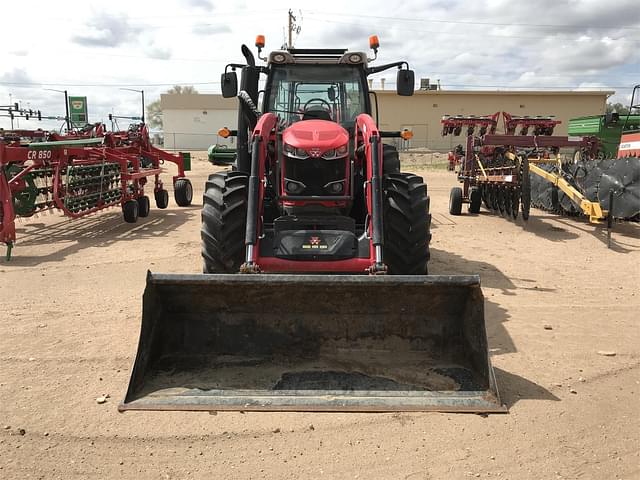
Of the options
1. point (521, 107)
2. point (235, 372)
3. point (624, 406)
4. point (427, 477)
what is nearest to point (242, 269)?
point (235, 372)

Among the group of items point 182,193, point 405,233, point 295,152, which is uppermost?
point 295,152

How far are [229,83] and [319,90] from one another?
1004mm

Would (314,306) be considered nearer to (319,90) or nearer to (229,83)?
(229,83)

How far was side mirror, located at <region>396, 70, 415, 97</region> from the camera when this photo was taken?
18.5ft

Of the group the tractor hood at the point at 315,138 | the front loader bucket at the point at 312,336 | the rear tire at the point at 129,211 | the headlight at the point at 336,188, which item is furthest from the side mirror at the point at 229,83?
the rear tire at the point at 129,211

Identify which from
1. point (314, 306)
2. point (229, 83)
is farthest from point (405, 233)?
point (229, 83)

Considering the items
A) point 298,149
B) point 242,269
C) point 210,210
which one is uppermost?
point 298,149

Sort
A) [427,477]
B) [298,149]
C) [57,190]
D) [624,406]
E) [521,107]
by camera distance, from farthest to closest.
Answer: [521,107] → [57,190] → [298,149] → [624,406] → [427,477]

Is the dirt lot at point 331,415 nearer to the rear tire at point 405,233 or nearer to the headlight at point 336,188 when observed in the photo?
the rear tire at point 405,233

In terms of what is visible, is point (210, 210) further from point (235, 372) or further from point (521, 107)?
point (521, 107)

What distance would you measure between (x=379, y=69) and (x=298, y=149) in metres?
1.69

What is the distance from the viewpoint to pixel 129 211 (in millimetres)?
10289

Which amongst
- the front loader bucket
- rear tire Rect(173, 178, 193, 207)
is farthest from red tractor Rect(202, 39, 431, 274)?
Result: rear tire Rect(173, 178, 193, 207)

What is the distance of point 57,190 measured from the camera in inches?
351
